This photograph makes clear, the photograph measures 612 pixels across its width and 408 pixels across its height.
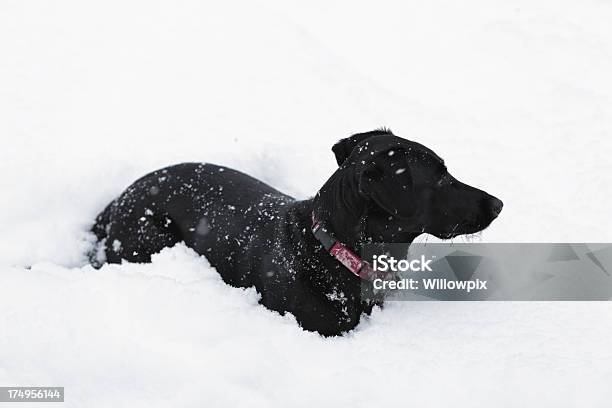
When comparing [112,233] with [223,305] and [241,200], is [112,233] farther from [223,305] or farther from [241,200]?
[223,305]

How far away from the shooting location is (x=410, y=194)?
2.98 metres

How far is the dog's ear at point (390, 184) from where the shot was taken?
115 inches

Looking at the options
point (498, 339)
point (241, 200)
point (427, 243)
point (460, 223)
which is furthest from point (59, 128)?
point (498, 339)

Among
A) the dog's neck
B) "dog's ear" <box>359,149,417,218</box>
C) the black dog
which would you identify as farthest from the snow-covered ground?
"dog's ear" <box>359,149,417,218</box>

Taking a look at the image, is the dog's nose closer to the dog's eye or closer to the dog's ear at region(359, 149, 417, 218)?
the dog's eye

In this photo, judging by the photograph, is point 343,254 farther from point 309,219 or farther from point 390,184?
point 390,184

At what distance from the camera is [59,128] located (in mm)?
5105

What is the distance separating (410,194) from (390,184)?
0.12m

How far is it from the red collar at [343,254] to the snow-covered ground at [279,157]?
0.34m

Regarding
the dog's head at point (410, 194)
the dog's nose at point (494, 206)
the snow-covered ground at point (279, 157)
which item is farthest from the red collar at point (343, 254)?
the dog's nose at point (494, 206)

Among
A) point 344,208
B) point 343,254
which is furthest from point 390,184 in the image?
point 343,254

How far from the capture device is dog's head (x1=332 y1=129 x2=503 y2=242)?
2.94 metres

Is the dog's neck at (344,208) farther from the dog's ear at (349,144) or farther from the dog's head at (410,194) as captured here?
the dog's ear at (349,144)

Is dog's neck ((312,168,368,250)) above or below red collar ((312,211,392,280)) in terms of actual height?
above
